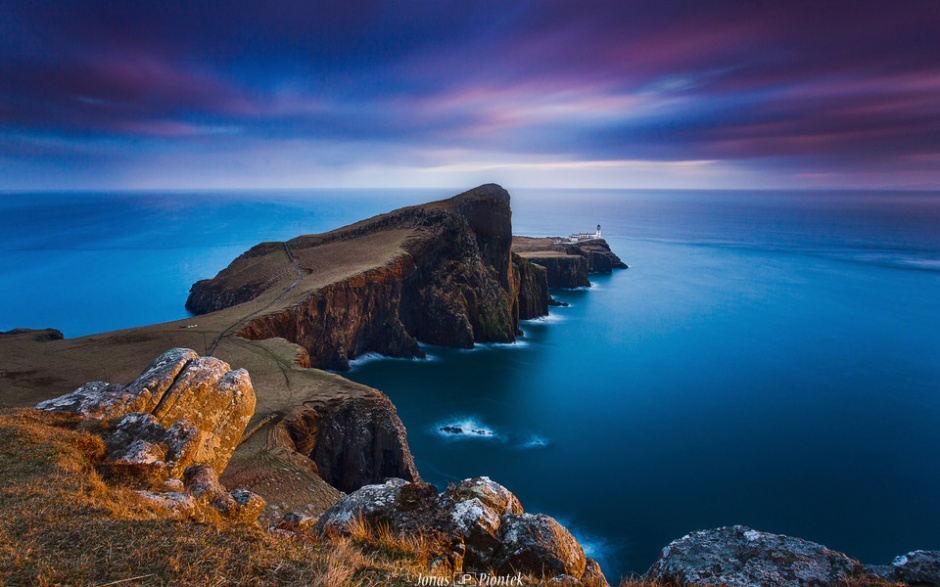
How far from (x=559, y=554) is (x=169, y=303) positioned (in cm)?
9367

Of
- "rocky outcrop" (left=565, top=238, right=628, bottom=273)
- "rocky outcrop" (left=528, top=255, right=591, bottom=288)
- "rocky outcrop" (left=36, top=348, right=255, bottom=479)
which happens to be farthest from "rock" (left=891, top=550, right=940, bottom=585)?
"rocky outcrop" (left=565, top=238, right=628, bottom=273)

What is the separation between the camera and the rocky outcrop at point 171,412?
1115 centimetres

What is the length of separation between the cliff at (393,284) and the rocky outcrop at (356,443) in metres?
18.7

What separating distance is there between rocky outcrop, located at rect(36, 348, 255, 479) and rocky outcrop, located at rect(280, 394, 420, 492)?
390 inches

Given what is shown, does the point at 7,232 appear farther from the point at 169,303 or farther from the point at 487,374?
the point at 487,374

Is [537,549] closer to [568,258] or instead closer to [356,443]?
[356,443]

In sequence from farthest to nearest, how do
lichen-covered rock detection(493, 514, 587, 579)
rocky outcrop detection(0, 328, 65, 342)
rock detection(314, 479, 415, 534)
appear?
rocky outcrop detection(0, 328, 65, 342)
rock detection(314, 479, 415, 534)
lichen-covered rock detection(493, 514, 587, 579)

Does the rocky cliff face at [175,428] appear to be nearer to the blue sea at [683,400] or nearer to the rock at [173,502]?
the rock at [173,502]

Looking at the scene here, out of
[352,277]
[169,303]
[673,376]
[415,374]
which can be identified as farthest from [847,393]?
[169,303]

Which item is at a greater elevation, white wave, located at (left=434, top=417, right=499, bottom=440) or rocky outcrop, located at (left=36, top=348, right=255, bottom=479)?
rocky outcrop, located at (left=36, top=348, right=255, bottom=479)

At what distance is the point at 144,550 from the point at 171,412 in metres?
8.32

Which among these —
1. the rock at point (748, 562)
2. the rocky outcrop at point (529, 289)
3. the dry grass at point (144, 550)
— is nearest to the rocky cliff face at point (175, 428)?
the dry grass at point (144, 550)

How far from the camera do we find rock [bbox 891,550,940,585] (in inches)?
278

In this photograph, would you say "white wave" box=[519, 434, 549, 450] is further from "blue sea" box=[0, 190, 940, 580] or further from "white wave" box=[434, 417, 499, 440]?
"white wave" box=[434, 417, 499, 440]
